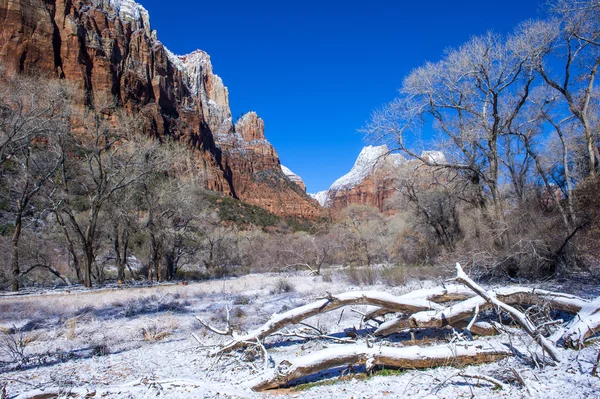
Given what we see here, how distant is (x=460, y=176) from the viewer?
12312mm

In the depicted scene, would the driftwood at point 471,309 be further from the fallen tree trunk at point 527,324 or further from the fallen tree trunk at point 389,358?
the fallen tree trunk at point 389,358

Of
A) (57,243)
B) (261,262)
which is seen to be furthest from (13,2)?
(261,262)

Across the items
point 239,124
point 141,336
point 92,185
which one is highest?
point 239,124

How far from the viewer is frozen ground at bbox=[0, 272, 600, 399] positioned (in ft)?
11.2

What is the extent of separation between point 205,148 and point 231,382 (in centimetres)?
10965

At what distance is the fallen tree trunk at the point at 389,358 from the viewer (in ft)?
12.6

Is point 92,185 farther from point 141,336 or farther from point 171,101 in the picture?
point 171,101

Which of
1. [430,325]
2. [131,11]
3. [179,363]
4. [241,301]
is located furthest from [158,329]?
[131,11]

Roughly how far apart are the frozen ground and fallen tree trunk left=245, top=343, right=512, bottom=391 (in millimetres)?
115

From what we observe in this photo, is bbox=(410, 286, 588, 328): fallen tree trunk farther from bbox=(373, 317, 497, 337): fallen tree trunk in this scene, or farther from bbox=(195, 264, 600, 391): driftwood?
bbox=(373, 317, 497, 337): fallen tree trunk

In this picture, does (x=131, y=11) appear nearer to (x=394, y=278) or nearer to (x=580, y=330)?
(x=394, y=278)

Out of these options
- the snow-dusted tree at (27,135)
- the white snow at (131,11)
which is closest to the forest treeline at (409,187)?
the snow-dusted tree at (27,135)

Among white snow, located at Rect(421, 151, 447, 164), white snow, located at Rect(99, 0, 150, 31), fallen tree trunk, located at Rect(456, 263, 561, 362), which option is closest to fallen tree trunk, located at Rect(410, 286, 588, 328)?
fallen tree trunk, located at Rect(456, 263, 561, 362)

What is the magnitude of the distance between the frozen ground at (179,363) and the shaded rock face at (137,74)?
36.7 feet
